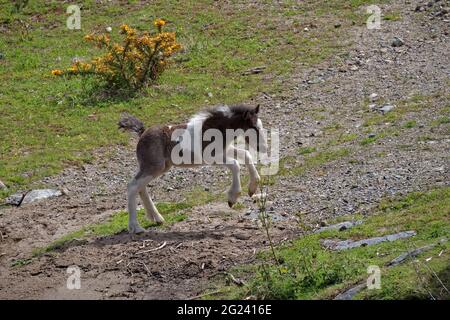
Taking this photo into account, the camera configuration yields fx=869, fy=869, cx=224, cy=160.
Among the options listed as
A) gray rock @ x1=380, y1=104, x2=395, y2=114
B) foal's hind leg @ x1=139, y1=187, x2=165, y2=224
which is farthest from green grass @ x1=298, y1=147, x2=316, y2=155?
foal's hind leg @ x1=139, y1=187, x2=165, y2=224

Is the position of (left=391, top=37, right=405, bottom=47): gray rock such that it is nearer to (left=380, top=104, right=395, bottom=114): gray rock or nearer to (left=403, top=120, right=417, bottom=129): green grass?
(left=380, top=104, right=395, bottom=114): gray rock

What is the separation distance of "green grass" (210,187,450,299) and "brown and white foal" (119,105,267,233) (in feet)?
6.85

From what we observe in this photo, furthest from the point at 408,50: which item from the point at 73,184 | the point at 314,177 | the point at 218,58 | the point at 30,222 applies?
the point at 30,222

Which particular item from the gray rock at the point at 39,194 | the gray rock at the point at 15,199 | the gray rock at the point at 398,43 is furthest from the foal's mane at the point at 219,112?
the gray rock at the point at 398,43

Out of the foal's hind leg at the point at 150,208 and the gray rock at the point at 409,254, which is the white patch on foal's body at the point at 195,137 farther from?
the gray rock at the point at 409,254

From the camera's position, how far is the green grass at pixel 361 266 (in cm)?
933

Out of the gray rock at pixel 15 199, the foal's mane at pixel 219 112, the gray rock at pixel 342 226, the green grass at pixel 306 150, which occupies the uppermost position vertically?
the foal's mane at pixel 219 112

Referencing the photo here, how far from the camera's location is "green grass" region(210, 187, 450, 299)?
30.6ft

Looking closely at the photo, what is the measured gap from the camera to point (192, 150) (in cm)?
1323

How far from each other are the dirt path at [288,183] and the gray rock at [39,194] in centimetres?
23

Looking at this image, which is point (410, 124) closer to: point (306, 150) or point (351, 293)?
point (306, 150)

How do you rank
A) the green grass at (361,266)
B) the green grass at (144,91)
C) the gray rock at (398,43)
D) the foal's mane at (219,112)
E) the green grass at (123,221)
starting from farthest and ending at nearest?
the gray rock at (398,43), the green grass at (144,91), the foal's mane at (219,112), the green grass at (123,221), the green grass at (361,266)

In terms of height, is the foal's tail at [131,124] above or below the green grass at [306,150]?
above

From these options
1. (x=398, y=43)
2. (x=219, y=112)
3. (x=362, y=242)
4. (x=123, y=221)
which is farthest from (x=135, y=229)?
(x=398, y=43)
